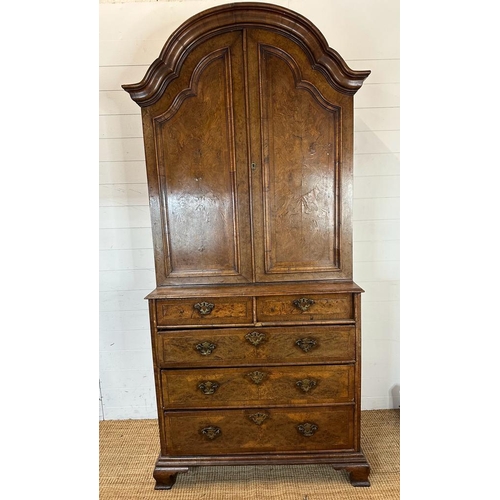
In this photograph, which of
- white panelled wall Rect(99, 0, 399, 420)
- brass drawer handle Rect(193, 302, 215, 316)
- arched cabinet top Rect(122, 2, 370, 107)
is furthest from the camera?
white panelled wall Rect(99, 0, 399, 420)

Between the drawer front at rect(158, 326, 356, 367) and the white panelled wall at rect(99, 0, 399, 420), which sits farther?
the white panelled wall at rect(99, 0, 399, 420)

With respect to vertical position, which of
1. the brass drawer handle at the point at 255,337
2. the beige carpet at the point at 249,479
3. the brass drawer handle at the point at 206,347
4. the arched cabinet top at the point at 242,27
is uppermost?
the arched cabinet top at the point at 242,27

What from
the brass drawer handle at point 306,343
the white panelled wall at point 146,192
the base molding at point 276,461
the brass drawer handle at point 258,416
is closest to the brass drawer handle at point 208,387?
the brass drawer handle at point 258,416

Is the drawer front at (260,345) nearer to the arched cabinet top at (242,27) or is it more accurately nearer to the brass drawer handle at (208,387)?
the brass drawer handle at (208,387)

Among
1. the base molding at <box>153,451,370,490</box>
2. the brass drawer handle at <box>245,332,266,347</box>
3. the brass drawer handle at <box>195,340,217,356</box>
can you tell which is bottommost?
the base molding at <box>153,451,370,490</box>

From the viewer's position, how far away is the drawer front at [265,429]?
185 cm

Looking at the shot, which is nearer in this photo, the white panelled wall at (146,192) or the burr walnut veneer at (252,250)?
the burr walnut veneer at (252,250)

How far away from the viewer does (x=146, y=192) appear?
2393 mm

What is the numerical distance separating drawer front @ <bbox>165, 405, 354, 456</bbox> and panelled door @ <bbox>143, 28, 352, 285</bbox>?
2.19 ft

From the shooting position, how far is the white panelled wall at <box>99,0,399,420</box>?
7.41 feet

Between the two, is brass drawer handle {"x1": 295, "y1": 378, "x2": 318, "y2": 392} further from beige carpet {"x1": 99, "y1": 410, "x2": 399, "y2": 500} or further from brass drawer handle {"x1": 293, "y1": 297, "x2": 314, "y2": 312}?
beige carpet {"x1": 99, "y1": 410, "x2": 399, "y2": 500}

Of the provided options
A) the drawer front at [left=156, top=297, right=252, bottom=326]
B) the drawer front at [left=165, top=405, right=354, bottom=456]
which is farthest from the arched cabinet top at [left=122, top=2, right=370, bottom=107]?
the drawer front at [left=165, top=405, right=354, bottom=456]

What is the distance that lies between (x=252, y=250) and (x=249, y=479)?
121 centimetres

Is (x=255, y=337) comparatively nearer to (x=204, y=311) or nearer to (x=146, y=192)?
(x=204, y=311)
